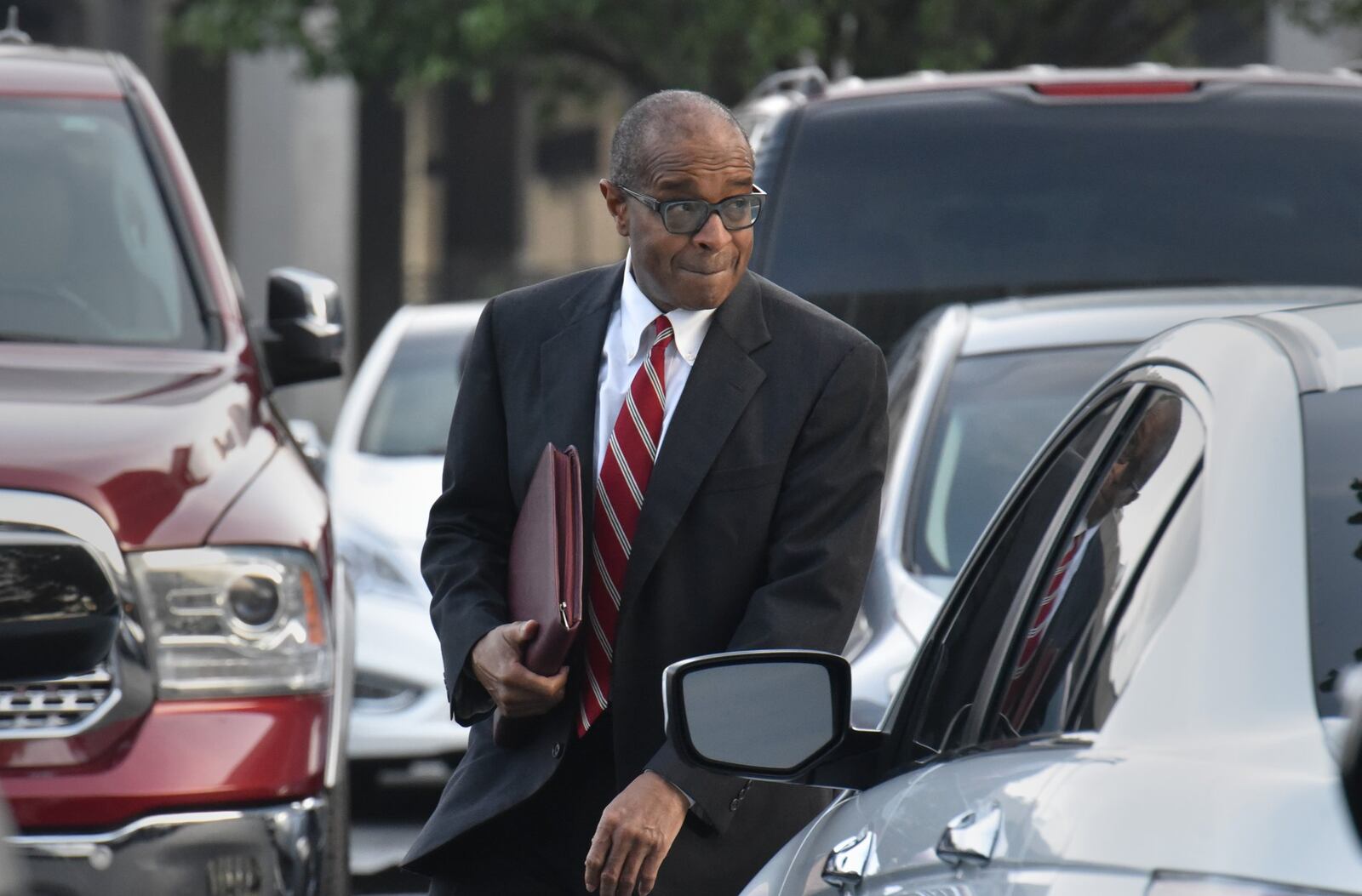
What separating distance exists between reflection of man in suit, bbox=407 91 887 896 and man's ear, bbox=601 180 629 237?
0.01m

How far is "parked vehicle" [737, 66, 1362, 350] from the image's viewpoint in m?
5.88

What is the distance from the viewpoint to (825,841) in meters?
2.65

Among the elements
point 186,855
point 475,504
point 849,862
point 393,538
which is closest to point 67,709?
point 186,855

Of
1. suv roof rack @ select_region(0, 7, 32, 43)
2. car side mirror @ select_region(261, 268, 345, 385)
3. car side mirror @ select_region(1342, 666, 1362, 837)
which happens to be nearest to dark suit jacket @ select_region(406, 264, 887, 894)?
car side mirror @ select_region(1342, 666, 1362, 837)

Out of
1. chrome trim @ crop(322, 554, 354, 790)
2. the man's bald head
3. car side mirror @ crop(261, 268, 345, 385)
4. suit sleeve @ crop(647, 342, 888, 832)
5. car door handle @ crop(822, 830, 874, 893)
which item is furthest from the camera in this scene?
car side mirror @ crop(261, 268, 345, 385)

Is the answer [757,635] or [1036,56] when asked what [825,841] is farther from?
[1036,56]

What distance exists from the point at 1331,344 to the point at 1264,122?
4022 millimetres

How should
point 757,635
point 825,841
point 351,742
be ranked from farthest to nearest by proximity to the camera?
1. point 351,742
2. point 757,635
3. point 825,841

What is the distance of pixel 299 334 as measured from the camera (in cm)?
555

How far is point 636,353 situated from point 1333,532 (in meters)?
1.60

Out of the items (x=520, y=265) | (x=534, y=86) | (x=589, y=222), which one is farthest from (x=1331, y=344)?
(x=589, y=222)

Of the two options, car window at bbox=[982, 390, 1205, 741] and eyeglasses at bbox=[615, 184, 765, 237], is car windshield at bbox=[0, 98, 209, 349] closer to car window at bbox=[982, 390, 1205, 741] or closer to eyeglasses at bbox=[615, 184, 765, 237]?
eyeglasses at bbox=[615, 184, 765, 237]

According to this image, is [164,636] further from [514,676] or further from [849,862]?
[849,862]

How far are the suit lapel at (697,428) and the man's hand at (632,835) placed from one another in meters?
0.28
